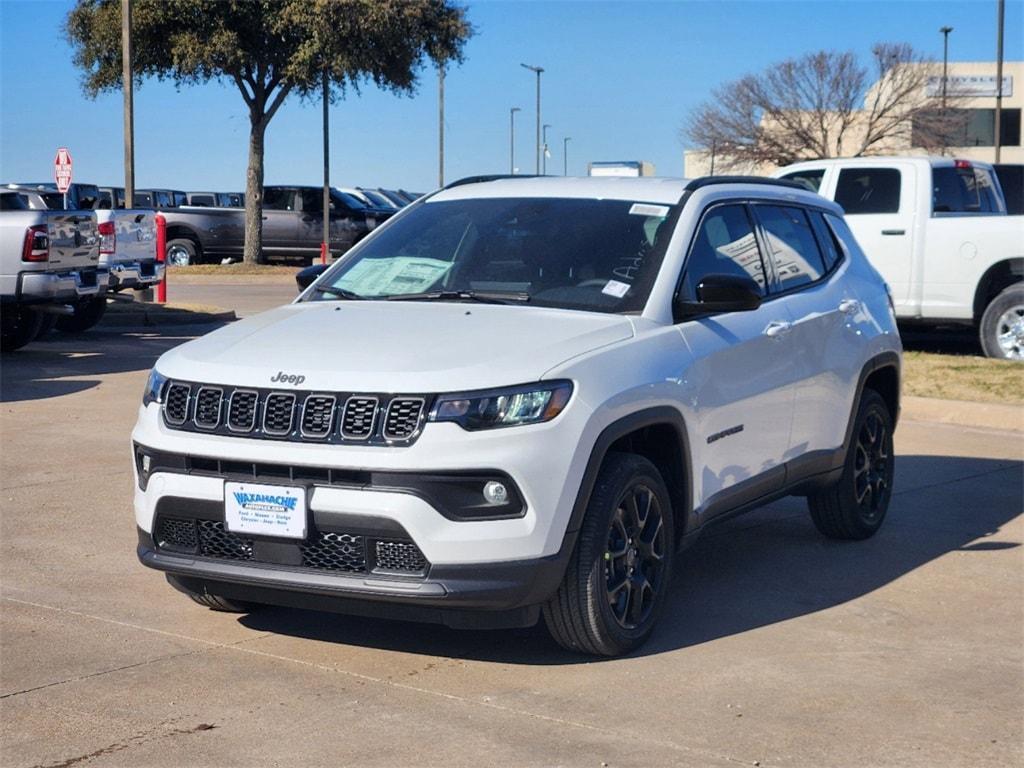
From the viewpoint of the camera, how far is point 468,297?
596 centimetres

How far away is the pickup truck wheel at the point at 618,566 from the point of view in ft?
17.0

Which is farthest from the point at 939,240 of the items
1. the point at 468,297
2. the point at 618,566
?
the point at 618,566

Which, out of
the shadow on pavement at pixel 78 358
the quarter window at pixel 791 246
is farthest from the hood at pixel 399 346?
the shadow on pavement at pixel 78 358

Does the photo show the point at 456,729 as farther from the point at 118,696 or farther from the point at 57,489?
the point at 57,489

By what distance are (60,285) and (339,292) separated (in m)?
9.74

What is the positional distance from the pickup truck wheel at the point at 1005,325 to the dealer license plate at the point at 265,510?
11115mm

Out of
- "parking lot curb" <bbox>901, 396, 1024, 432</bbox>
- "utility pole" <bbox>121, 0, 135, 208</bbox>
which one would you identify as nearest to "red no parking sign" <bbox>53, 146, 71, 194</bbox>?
"utility pole" <bbox>121, 0, 135, 208</bbox>

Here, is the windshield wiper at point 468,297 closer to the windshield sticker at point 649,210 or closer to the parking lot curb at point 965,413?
the windshield sticker at point 649,210

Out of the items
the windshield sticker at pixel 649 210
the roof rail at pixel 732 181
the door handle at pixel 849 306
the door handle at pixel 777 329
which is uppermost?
the roof rail at pixel 732 181

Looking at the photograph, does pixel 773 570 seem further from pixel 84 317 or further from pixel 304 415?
pixel 84 317

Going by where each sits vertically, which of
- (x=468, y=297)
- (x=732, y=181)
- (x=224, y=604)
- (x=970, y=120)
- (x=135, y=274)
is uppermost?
(x=970, y=120)

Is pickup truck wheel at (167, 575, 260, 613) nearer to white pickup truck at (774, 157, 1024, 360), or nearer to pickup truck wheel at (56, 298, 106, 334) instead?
white pickup truck at (774, 157, 1024, 360)

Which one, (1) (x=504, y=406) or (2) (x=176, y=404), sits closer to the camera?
(1) (x=504, y=406)

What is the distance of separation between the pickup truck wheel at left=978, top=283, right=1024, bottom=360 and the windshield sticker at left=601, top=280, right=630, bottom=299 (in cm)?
967
